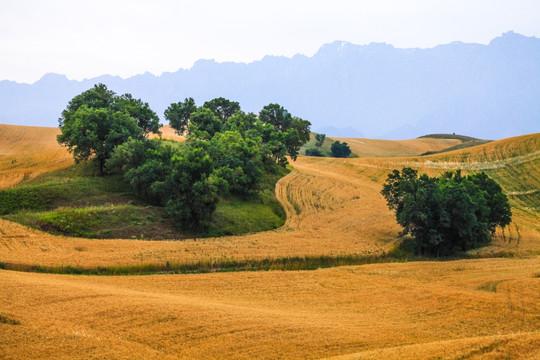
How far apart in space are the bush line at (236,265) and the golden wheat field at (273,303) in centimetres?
84

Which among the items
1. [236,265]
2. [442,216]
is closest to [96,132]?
[236,265]

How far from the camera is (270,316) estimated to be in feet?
72.7

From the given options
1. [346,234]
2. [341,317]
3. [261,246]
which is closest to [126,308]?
[341,317]

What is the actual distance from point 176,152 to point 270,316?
34.6 m

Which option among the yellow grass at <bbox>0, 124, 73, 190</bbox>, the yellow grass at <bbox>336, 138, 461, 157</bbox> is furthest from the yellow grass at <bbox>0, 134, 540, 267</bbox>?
the yellow grass at <bbox>336, 138, 461, 157</bbox>

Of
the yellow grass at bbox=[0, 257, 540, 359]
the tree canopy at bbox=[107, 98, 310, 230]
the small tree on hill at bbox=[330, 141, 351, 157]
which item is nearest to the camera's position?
the yellow grass at bbox=[0, 257, 540, 359]

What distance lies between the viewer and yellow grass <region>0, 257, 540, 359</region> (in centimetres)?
1788

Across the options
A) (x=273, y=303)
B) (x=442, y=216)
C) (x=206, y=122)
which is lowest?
(x=273, y=303)

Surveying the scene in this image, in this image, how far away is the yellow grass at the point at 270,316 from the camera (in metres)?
17.9

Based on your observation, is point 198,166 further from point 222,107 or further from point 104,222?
point 222,107

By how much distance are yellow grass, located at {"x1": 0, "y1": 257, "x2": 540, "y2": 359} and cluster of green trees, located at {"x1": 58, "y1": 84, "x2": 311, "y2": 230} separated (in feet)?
54.6

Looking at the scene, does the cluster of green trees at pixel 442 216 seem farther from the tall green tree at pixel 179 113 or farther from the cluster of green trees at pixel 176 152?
the tall green tree at pixel 179 113

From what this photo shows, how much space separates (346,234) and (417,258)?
31.0 ft

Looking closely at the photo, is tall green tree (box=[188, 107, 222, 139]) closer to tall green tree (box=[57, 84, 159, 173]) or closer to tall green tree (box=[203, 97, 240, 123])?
tall green tree (box=[57, 84, 159, 173])
